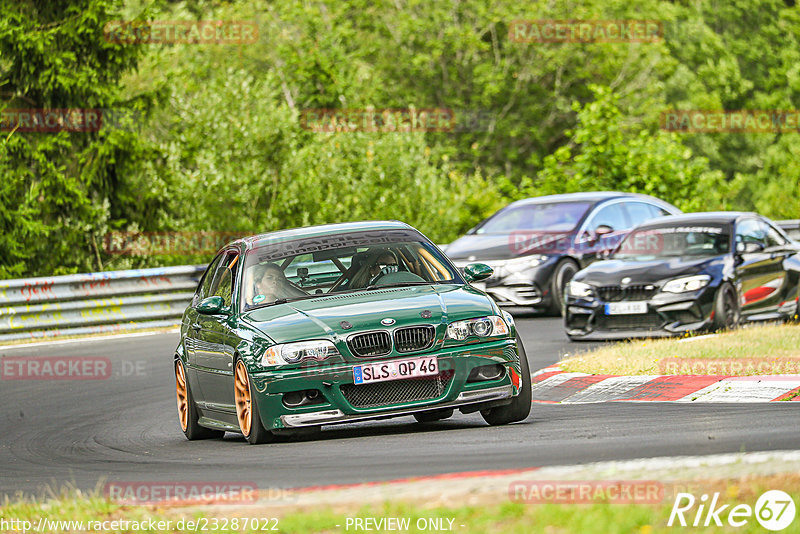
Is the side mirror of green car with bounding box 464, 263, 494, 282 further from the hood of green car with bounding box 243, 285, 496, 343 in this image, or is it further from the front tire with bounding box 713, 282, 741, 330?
the front tire with bounding box 713, 282, 741, 330

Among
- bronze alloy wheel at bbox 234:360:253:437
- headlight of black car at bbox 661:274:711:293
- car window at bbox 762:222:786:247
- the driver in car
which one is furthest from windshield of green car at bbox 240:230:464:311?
car window at bbox 762:222:786:247

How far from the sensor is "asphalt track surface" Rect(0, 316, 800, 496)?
7.40 m

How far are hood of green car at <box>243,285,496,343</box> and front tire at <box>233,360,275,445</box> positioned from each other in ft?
1.15

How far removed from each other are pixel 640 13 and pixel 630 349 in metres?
45.9

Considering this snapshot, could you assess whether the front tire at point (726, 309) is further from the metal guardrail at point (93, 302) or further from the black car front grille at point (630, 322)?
the metal guardrail at point (93, 302)

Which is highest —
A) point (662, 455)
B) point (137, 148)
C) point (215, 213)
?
point (662, 455)

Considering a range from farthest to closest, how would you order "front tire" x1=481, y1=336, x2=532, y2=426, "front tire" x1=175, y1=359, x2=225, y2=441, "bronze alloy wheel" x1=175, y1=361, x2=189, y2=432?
"bronze alloy wheel" x1=175, y1=361, x2=189, y2=432
"front tire" x1=175, y1=359, x2=225, y2=441
"front tire" x1=481, y1=336, x2=532, y2=426

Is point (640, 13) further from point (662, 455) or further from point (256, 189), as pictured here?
point (662, 455)

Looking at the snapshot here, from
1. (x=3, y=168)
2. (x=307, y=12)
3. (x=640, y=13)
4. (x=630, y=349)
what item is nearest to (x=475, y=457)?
(x=630, y=349)

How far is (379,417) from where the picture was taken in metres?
8.86

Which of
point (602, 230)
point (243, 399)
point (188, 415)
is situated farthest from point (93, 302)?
point (243, 399)

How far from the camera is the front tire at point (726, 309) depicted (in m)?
15.7

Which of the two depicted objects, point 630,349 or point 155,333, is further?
point 155,333

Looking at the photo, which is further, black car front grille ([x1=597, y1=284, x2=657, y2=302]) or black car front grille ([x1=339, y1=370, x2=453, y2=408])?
black car front grille ([x1=597, y1=284, x2=657, y2=302])
